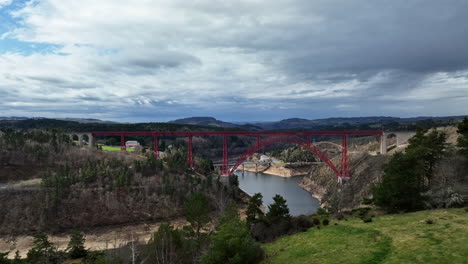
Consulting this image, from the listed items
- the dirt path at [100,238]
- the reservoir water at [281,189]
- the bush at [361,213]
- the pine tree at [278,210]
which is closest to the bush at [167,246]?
the pine tree at [278,210]

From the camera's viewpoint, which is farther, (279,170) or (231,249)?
(279,170)

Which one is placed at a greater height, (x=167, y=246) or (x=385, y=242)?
(x=385, y=242)

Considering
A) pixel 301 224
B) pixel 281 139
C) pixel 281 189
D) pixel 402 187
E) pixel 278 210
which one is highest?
pixel 281 139

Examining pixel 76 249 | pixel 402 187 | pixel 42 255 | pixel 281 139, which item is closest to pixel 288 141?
pixel 281 139

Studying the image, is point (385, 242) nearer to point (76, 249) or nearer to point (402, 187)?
point (402, 187)

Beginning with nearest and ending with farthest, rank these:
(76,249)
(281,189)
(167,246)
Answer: (167,246), (76,249), (281,189)

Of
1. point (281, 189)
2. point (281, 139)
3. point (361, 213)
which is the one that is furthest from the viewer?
point (281, 189)

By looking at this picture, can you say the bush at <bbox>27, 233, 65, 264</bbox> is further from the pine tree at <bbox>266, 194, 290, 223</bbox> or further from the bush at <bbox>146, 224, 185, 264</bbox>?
the pine tree at <bbox>266, 194, 290, 223</bbox>
